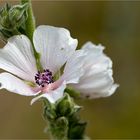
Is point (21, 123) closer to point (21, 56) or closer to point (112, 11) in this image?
point (112, 11)

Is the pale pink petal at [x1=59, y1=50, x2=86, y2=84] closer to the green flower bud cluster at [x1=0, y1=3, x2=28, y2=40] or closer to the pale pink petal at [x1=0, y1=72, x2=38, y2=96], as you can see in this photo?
the pale pink petal at [x1=0, y1=72, x2=38, y2=96]

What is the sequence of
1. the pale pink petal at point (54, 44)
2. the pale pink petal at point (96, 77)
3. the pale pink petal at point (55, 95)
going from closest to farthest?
the pale pink petal at point (55, 95) < the pale pink petal at point (54, 44) < the pale pink petal at point (96, 77)

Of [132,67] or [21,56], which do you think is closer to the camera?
[21,56]

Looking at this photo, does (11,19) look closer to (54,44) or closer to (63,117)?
(54,44)

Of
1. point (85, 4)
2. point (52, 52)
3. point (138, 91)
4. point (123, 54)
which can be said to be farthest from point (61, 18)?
point (52, 52)

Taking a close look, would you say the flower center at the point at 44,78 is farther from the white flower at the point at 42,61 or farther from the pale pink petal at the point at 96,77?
the pale pink petal at the point at 96,77

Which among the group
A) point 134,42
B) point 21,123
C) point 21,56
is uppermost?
point 21,56

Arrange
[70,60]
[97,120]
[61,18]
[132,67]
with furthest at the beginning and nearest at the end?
[61,18] < [132,67] < [97,120] < [70,60]

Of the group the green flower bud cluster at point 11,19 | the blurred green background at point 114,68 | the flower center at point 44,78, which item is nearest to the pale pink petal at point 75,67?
the flower center at point 44,78

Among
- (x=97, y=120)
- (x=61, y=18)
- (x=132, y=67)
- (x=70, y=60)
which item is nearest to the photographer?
(x=70, y=60)
